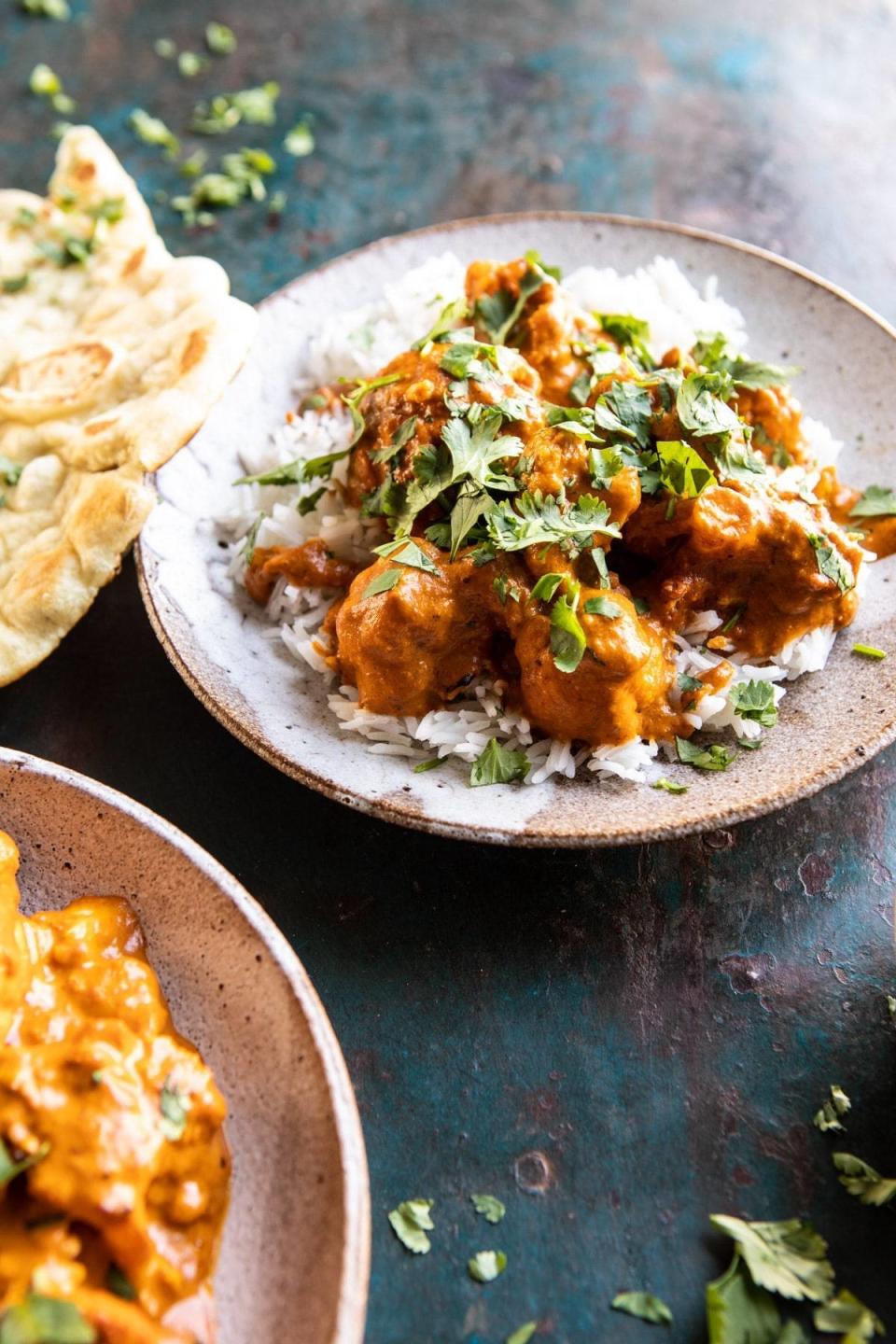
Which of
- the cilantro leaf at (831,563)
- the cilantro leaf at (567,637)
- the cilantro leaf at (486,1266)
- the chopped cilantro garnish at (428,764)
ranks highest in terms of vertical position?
the cilantro leaf at (831,563)

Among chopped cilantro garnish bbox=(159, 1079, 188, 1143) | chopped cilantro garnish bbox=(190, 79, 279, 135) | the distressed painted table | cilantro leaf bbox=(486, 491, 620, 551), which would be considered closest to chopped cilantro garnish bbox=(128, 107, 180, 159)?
chopped cilantro garnish bbox=(190, 79, 279, 135)

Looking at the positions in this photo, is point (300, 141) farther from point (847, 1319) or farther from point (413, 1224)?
point (847, 1319)

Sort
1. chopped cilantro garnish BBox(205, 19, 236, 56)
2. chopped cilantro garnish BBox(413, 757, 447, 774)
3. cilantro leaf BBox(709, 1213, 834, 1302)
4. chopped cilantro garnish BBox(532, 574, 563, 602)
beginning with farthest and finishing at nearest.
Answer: chopped cilantro garnish BBox(205, 19, 236, 56) → chopped cilantro garnish BBox(413, 757, 447, 774) → chopped cilantro garnish BBox(532, 574, 563, 602) → cilantro leaf BBox(709, 1213, 834, 1302)

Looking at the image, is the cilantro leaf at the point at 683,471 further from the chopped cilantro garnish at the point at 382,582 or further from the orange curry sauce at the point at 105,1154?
the orange curry sauce at the point at 105,1154

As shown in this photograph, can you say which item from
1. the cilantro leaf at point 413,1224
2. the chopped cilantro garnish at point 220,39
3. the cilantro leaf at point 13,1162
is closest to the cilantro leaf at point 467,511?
the cilantro leaf at point 413,1224

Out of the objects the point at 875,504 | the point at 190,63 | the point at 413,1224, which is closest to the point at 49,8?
the point at 190,63

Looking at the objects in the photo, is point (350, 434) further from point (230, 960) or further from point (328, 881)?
point (230, 960)

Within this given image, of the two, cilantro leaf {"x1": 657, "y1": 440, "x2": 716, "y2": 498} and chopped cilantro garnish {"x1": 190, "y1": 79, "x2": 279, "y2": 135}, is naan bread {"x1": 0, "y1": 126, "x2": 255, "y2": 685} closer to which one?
chopped cilantro garnish {"x1": 190, "y1": 79, "x2": 279, "y2": 135}
